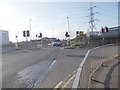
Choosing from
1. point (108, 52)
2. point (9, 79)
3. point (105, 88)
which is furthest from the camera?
point (108, 52)

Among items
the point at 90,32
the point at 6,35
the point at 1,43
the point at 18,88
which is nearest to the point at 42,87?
the point at 18,88

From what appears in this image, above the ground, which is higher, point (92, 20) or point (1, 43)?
point (92, 20)

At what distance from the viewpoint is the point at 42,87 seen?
1109 cm

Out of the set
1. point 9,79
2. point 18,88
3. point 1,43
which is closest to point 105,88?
point 18,88

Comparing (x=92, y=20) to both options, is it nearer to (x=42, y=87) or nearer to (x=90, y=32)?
(x=90, y=32)

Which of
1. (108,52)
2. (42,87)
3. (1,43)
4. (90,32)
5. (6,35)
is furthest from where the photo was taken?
(90,32)

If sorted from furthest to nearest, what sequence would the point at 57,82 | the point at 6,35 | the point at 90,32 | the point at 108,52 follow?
the point at 90,32, the point at 6,35, the point at 108,52, the point at 57,82

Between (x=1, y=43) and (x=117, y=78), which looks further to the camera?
(x=1, y=43)

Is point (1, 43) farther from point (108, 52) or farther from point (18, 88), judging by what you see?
point (18, 88)

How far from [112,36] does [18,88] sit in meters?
76.7

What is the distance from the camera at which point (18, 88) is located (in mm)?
11117

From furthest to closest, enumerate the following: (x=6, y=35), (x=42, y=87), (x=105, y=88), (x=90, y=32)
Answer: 1. (x=90, y=32)
2. (x=6, y=35)
3. (x=42, y=87)
4. (x=105, y=88)

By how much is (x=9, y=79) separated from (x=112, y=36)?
74679 mm

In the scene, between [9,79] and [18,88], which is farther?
[9,79]
